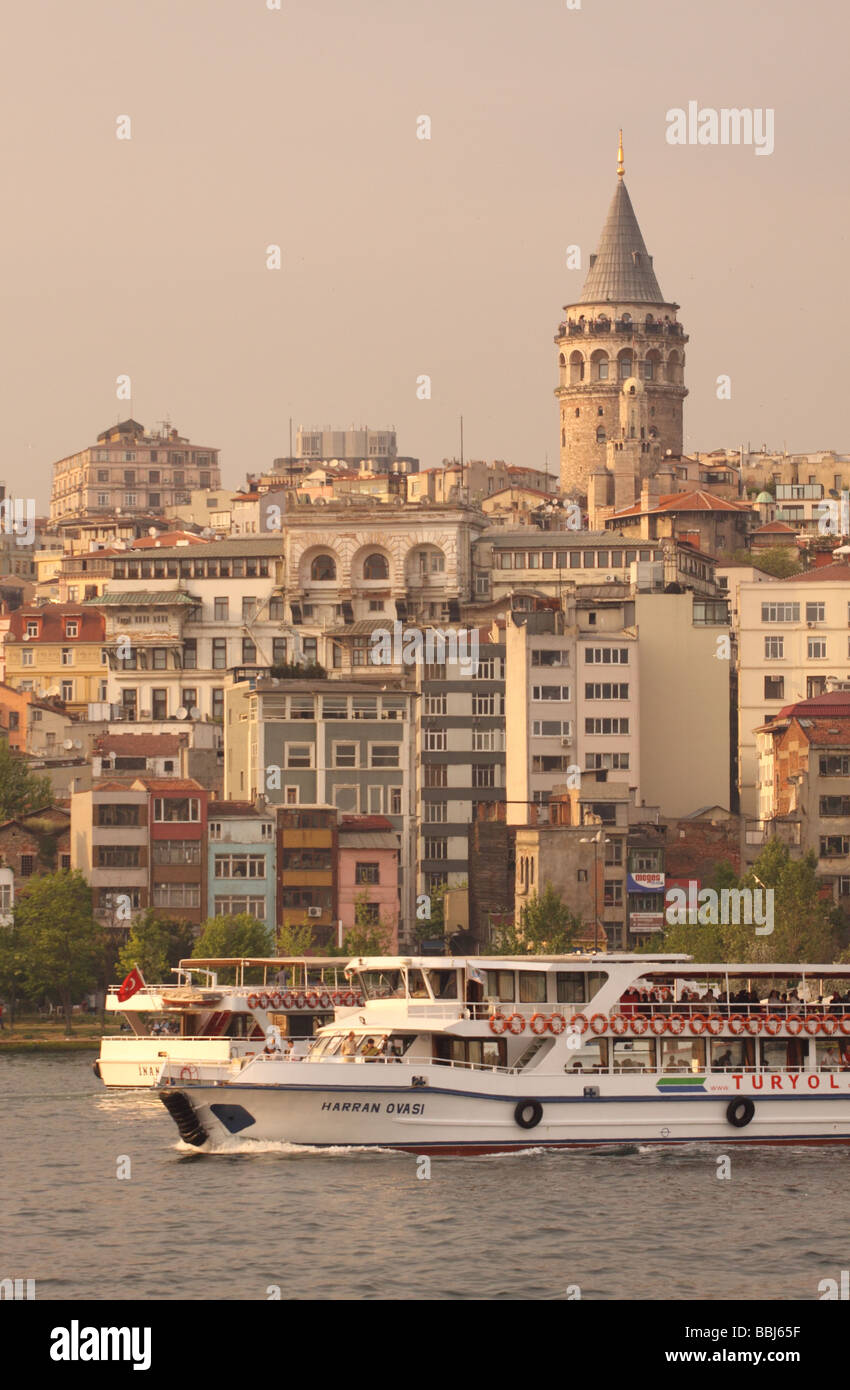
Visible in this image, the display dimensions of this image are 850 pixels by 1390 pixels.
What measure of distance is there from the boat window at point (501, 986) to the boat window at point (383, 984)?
2.06 meters

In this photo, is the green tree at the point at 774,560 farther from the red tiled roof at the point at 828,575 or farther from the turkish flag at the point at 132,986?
the turkish flag at the point at 132,986

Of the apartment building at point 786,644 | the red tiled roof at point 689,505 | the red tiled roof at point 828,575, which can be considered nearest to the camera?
the apartment building at point 786,644

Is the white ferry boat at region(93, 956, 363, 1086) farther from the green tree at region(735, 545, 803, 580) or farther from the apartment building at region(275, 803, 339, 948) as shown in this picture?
the green tree at region(735, 545, 803, 580)

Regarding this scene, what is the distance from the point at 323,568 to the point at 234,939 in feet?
148

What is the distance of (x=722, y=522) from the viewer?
166000 mm

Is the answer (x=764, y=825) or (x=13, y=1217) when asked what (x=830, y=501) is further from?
(x=13, y=1217)

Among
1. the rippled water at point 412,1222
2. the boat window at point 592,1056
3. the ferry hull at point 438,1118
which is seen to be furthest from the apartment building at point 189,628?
the ferry hull at point 438,1118

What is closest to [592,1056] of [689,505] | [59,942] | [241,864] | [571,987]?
[571,987]

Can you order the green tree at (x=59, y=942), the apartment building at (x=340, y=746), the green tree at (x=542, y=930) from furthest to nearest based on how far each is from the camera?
the apartment building at (x=340, y=746)
the green tree at (x=59, y=942)
the green tree at (x=542, y=930)

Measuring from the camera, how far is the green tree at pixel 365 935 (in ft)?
313

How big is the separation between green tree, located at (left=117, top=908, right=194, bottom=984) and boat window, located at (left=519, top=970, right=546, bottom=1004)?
105ft

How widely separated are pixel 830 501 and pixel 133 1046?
11932cm

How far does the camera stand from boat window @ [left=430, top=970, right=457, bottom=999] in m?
61.7

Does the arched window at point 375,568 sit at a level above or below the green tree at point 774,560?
below
